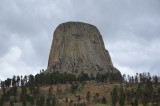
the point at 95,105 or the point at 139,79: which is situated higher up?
the point at 139,79

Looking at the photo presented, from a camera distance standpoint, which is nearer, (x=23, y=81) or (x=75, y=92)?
(x=75, y=92)

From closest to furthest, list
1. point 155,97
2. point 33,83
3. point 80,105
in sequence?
point 80,105, point 155,97, point 33,83

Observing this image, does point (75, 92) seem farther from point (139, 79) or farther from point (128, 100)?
point (139, 79)

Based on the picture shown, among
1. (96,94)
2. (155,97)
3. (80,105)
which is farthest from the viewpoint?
(96,94)

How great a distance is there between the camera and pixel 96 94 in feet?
463

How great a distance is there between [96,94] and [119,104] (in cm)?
1864

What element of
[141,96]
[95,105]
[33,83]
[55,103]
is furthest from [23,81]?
[141,96]

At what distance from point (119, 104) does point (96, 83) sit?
51.1 meters

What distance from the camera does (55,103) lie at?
428 feet

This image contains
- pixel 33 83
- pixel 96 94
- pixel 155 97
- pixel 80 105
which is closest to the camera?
pixel 80 105

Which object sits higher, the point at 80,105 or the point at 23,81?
the point at 23,81

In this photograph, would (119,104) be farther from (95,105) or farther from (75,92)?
(75,92)

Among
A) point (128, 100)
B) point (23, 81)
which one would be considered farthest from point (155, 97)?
point (23, 81)

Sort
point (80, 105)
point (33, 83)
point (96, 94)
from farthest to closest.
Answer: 1. point (33, 83)
2. point (96, 94)
3. point (80, 105)
